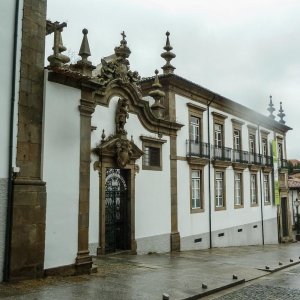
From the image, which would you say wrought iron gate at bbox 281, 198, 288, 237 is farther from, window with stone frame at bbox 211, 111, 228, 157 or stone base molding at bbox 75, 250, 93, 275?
stone base molding at bbox 75, 250, 93, 275

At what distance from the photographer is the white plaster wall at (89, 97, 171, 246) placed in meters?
12.1

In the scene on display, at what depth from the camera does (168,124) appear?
15.6m

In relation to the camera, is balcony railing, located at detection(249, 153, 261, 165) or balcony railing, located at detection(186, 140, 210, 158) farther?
balcony railing, located at detection(249, 153, 261, 165)

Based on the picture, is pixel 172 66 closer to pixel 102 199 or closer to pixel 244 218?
pixel 102 199

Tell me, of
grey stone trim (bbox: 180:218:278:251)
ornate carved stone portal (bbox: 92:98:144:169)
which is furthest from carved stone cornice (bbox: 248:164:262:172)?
ornate carved stone portal (bbox: 92:98:144:169)

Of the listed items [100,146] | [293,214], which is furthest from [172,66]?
[293,214]

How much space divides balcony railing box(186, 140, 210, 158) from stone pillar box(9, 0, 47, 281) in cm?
952

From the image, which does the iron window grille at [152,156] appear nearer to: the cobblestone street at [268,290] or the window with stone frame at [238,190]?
the cobblestone street at [268,290]

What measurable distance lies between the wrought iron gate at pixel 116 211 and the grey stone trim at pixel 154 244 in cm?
69

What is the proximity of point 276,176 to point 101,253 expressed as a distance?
57.3ft

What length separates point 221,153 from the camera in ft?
64.5

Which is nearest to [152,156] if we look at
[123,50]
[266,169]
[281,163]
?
[123,50]

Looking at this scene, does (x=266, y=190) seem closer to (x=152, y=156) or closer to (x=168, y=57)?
(x=168, y=57)

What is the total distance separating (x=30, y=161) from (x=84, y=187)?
1511 millimetres
